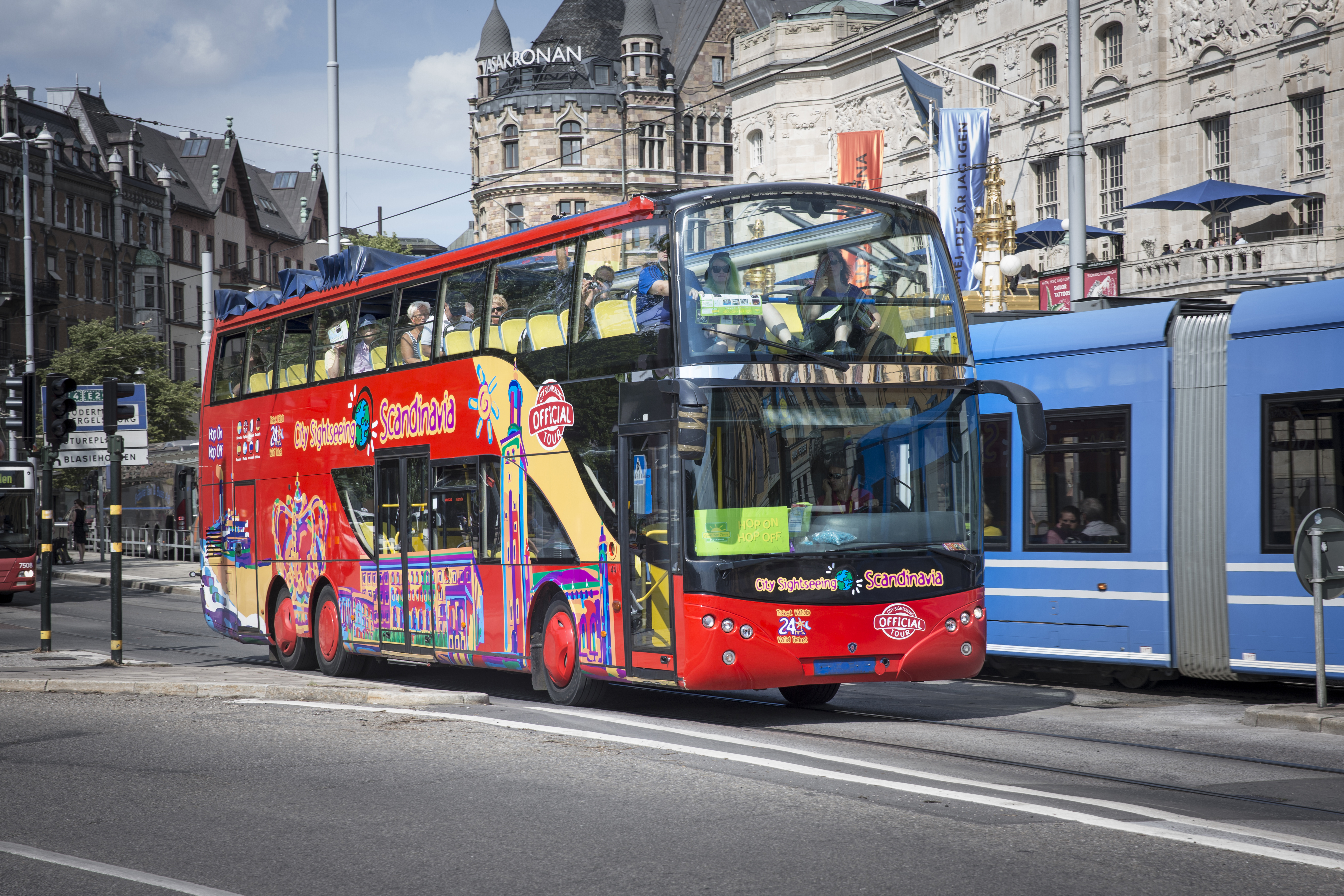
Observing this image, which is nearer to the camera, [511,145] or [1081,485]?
[1081,485]

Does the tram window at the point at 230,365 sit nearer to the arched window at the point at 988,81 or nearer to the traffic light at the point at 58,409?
the traffic light at the point at 58,409

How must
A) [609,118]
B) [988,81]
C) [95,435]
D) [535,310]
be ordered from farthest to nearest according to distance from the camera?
[609,118], [988,81], [95,435], [535,310]

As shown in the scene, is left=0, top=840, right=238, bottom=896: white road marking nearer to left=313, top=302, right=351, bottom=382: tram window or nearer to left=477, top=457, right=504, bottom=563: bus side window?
Answer: left=477, top=457, right=504, bottom=563: bus side window

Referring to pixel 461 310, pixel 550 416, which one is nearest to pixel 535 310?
pixel 550 416

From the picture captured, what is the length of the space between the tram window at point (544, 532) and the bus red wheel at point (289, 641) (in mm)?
4955

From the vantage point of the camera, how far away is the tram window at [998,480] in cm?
1395

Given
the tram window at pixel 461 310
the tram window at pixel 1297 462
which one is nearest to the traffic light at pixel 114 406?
the tram window at pixel 461 310

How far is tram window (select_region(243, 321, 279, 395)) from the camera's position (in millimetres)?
17156

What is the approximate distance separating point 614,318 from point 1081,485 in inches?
183

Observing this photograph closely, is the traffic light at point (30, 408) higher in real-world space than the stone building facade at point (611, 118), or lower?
lower

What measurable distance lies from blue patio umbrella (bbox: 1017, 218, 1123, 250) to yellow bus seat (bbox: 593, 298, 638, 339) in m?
25.2

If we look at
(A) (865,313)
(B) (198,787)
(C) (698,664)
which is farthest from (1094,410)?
(B) (198,787)

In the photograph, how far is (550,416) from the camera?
1226 cm

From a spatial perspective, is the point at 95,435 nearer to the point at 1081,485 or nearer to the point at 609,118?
the point at 1081,485
